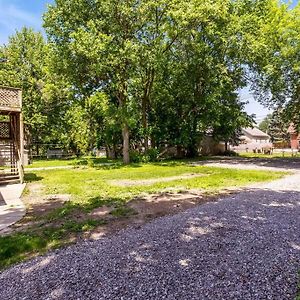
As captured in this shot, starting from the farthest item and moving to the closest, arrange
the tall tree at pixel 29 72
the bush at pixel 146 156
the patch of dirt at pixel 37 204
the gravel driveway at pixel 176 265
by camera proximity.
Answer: the tall tree at pixel 29 72 < the bush at pixel 146 156 < the patch of dirt at pixel 37 204 < the gravel driveway at pixel 176 265

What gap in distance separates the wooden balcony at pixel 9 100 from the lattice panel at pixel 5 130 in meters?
2.70

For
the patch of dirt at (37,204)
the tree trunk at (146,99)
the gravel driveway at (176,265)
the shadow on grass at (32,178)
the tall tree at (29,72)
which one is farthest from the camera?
the tall tree at (29,72)

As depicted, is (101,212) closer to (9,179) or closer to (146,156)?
(9,179)

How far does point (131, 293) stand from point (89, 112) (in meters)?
22.8

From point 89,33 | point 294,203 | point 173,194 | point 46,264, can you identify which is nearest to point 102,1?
point 89,33

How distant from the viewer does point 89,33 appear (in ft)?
59.7

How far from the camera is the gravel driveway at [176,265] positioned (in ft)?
10.9

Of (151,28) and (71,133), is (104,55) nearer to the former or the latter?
(151,28)

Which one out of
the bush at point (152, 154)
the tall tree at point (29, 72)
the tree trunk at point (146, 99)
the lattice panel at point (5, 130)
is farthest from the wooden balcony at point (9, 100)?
the tall tree at point (29, 72)

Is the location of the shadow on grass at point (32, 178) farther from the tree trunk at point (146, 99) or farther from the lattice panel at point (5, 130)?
the tree trunk at point (146, 99)

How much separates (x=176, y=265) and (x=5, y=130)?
542 inches

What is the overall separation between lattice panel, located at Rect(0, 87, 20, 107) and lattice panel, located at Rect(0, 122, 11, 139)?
111 inches

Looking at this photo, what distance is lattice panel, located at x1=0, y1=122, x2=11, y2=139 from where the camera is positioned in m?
14.8

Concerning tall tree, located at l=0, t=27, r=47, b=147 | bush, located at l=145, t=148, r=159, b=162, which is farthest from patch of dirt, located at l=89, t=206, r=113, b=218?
tall tree, located at l=0, t=27, r=47, b=147
